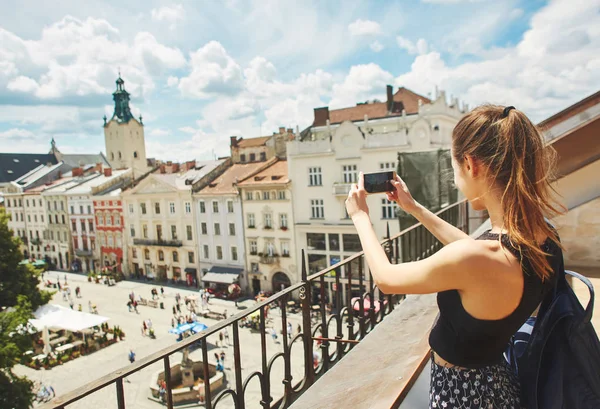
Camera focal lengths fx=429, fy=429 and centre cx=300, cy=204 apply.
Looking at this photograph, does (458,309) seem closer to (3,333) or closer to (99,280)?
(3,333)

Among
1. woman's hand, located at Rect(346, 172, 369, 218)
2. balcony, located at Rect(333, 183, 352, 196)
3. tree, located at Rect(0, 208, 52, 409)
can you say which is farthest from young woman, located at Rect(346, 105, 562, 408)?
balcony, located at Rect(333, 183, 352, 196)

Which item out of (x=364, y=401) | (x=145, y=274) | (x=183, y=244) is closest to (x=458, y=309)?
(x=364, y=401)

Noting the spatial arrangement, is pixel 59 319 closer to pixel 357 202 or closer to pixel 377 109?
pixel 357 202

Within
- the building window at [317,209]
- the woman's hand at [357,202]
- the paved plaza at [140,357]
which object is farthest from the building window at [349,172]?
the woman's hand at [357,202]

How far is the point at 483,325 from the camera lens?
4.59 ft

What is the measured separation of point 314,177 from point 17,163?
54.3 m

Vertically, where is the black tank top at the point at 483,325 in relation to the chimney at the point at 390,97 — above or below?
below

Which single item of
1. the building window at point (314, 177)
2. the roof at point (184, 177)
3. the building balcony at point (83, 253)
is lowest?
the building balcony at point (83, 253)

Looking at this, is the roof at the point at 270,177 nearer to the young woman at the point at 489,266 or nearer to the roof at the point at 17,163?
the young woman at the point at 489,266

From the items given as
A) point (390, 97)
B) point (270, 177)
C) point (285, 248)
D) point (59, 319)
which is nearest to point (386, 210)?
point (285, 248)

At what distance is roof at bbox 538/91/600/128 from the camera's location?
4.50 meters

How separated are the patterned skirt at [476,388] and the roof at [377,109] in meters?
32.8

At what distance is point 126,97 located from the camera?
63781 mm

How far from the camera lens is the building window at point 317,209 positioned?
27500mm
